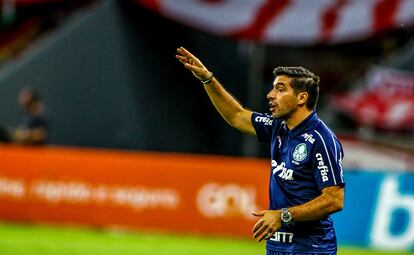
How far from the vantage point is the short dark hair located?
24.8 feet

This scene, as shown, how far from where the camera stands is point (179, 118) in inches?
941

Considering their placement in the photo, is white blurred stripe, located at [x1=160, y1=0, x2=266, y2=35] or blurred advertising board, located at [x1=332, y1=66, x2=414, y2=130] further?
blurred advertising board, located at [x1=332, y1=66, x2=414, y2=130]

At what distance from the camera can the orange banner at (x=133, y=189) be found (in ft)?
55.3

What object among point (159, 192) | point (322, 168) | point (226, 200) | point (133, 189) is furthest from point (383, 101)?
point (322, 168)

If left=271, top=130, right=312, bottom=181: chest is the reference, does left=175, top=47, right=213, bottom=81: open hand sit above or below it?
above

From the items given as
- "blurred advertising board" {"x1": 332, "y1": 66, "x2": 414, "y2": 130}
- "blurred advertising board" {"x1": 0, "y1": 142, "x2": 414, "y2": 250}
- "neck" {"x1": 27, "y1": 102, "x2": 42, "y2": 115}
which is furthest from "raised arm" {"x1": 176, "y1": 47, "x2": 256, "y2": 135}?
"blurred advertising board" {"x1": 332, "y1": 66, "x2": 414, "y2": 130}

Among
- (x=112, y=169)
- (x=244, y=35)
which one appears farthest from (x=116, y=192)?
(x=244, y=35)

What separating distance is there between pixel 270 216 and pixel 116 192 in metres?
10.3

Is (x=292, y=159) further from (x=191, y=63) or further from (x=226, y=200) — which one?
(x=226, y=200)

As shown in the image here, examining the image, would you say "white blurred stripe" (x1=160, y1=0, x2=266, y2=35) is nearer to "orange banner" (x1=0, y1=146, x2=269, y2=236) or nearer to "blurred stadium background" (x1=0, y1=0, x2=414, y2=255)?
"blurred stadium background" (x1=0, y1=0, x2=414, y2=255)

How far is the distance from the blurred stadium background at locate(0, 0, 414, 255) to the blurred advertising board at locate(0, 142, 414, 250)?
0.02 m

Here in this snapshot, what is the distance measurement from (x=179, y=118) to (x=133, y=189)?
22.3 feet

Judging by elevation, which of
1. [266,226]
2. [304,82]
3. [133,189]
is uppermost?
[304,82]

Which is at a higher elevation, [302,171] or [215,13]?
[215,13]
